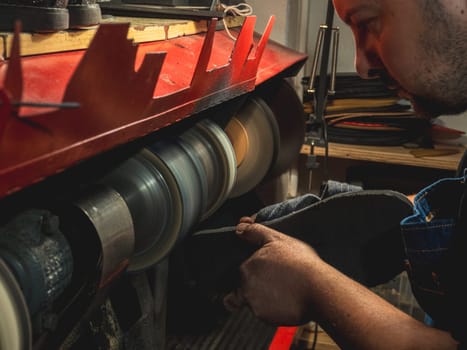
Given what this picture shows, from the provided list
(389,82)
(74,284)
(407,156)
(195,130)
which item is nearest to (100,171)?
(74,284)

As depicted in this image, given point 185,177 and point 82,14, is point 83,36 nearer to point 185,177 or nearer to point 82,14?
point 82,14

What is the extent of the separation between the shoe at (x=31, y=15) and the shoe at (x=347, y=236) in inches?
22.4

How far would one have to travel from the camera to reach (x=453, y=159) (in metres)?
2.09

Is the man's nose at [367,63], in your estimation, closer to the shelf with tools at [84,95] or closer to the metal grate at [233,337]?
the shelf with tools at [84,95]

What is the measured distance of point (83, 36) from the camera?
875mm

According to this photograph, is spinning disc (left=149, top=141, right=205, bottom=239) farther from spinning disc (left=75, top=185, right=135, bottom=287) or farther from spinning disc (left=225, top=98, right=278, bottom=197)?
spinning disc (left=225, top=98, right=278, bottom=197)

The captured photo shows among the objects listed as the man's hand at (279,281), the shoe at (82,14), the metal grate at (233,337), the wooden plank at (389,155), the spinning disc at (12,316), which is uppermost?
the shoe at (82,14)

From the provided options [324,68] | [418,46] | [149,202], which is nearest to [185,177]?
[149,202]

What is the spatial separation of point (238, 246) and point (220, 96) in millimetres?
310

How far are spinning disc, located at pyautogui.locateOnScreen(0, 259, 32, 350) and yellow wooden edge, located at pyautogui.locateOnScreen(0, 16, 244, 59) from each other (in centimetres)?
28

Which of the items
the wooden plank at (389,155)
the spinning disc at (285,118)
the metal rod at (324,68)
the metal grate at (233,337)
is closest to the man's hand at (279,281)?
the metal grate at (233,337)

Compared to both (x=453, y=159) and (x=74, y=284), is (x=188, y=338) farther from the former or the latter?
(x=453, y=159)

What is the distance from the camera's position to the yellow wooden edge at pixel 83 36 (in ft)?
2.45

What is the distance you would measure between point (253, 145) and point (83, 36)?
2.62ft
